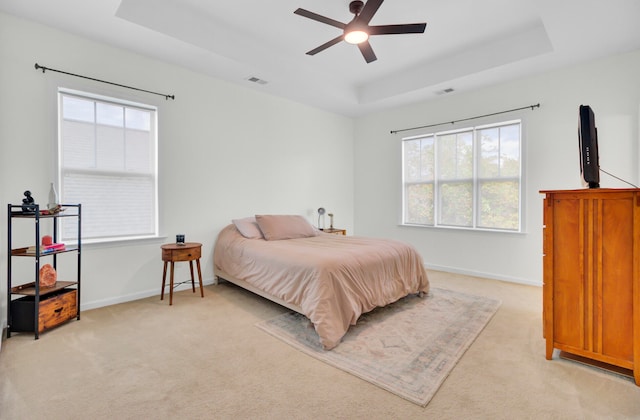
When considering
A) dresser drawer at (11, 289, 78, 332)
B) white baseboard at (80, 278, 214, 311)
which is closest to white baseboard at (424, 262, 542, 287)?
white baseboard at (80, 278, 214, 311)

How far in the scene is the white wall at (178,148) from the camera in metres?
2.69

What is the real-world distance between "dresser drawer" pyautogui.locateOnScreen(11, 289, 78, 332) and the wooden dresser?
12.3ft

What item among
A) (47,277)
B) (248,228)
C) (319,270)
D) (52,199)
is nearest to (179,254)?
(248,228)

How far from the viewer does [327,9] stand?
302cm

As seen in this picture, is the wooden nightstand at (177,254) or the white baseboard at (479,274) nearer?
the wooden nightstand at (177,254)

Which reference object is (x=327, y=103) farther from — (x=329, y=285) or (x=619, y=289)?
(x=619, y=289)

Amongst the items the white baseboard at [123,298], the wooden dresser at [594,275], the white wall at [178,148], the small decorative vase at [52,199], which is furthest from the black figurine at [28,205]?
the wooden dresser at [594,275]

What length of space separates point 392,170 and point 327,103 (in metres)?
1.58

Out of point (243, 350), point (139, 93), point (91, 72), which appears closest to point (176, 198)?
point (139, 93)

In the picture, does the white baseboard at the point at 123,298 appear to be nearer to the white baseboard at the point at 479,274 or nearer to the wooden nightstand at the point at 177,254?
the wooden nightstand at the point at 177,254

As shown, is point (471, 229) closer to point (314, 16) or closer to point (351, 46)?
point (351, 46)

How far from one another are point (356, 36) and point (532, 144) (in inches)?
108

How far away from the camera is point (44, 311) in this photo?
245 centimetres

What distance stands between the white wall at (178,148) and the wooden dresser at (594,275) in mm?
3469
